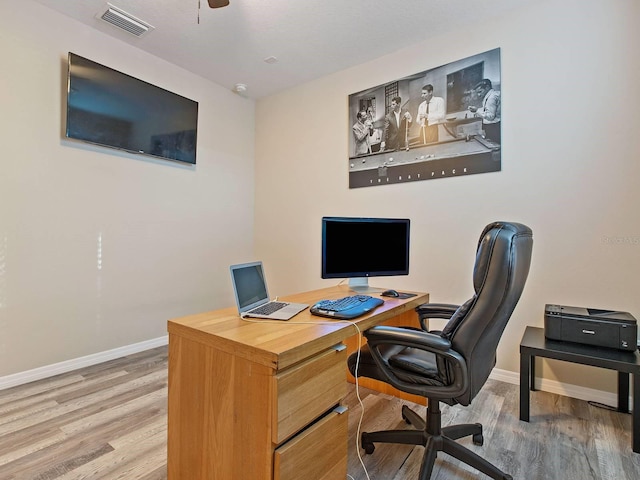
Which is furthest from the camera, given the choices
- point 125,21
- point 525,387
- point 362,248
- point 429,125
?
point 429,125

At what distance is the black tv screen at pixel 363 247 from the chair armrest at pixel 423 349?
2.25ft

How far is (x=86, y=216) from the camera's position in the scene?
8.84 ft

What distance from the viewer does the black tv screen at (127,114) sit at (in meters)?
2.55

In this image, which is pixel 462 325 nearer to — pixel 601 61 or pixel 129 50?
pixel 601 61

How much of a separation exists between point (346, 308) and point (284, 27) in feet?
7.87

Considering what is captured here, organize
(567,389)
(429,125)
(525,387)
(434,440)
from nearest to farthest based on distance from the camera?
(434,440), (525,387), (567,389), (429,125)

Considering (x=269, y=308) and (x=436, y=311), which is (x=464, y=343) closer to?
(x=436, y=311)

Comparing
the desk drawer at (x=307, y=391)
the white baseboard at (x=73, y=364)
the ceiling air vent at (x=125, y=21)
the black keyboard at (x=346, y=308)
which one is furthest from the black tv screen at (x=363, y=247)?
the ceiling air vent at (x=125, y=21)

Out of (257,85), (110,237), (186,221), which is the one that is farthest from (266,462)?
(257,85)

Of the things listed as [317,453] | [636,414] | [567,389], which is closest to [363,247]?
[317,453]

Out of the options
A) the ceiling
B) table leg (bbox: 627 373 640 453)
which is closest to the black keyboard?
table leg (bbox: 627 373 640 453)

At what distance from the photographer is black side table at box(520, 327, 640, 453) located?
1.64 metres

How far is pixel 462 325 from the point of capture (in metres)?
1.22

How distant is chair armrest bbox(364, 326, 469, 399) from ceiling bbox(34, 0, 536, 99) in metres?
2.37
